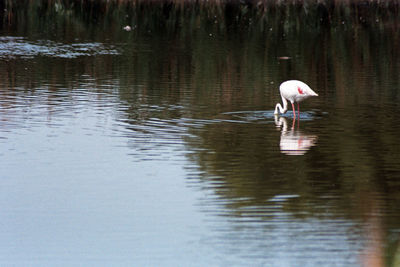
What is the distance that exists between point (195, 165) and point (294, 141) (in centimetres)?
257

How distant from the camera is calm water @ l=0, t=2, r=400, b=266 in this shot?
8094mm

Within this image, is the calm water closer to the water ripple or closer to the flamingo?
the flamingo

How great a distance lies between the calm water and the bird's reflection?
26 mm

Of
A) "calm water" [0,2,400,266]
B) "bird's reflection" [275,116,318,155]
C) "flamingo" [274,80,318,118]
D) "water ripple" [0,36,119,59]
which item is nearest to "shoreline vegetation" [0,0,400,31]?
"water ripple" [0,36,119,59]

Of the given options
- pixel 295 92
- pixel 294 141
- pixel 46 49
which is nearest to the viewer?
pixel 294 141

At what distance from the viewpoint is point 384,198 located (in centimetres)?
989

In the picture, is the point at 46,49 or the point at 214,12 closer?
the point at 46,49

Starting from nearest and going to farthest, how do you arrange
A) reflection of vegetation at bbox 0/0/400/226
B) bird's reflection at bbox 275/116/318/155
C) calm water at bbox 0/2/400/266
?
calm water at bbox 0/2/400/266
reflection of vegetation at bbox 0/0/400/226
bird's reflection at bbox 275/116/318/155

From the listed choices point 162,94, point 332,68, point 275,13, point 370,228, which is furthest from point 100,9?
point 370,228

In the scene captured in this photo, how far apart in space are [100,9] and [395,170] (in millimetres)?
31017

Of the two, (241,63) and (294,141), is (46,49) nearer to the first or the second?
(241,63)

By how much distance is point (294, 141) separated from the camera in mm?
13672

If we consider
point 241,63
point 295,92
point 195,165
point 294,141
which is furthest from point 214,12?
point 195,165

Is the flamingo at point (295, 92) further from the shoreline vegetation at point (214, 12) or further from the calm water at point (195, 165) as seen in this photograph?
the shoreline vegetation at point (214, 12)
